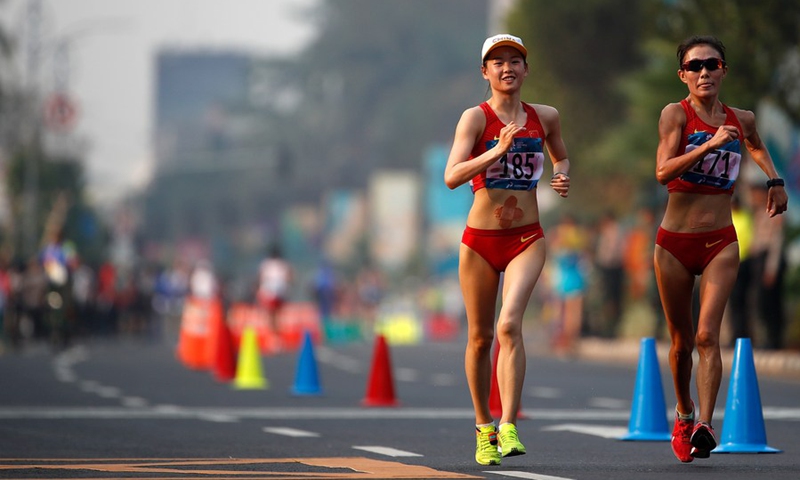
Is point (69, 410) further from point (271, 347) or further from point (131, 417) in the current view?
point (271, 347)

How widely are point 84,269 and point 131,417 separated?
93.5ft

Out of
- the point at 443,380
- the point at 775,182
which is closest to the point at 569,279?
the point at 443,380

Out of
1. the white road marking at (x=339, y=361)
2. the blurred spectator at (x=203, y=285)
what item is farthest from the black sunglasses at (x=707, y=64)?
the blurred spectator at (x=203, y=285)

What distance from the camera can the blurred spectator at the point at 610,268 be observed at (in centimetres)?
3044

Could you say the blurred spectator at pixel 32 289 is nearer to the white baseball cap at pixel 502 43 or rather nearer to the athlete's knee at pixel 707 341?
the white baseball cap at pixel 502 43

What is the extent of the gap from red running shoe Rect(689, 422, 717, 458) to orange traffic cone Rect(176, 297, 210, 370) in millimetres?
17364

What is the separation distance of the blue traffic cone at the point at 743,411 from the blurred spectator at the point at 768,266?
1092cm

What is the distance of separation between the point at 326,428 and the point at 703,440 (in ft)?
15.0

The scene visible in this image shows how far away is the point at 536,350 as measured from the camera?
3462cm

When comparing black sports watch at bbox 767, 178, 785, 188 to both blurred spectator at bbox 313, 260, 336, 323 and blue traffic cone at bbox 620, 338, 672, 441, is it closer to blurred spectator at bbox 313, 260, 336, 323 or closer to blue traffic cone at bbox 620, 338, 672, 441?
blue traffic cone at bbox 620, 338, 672, 441

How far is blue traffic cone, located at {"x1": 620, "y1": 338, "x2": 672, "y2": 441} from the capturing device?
12094 mm

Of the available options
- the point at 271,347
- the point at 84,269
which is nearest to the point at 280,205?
the point at 84,269

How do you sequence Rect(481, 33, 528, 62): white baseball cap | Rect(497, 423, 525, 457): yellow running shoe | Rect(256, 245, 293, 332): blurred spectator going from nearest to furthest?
Rect(497, 423, 525, 457): yellow running shoe, Rect(481, 33, 528, 62): white baseball cap, Rect(256, 245, 293, 332): blurred spectator

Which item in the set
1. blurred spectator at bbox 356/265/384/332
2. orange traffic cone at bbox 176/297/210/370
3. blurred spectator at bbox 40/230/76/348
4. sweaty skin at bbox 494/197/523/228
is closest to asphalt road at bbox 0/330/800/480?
sweaty skin at bbox 494/197/523/228
